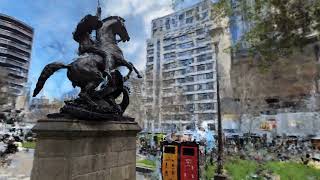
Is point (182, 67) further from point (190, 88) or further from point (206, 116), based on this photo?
point (206, 116)

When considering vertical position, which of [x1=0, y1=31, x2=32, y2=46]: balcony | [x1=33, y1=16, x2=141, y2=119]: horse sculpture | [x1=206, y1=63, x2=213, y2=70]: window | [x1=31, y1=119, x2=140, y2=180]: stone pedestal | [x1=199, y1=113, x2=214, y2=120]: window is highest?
[x1=0, y1=31, x2=32, y2=46]: balcony

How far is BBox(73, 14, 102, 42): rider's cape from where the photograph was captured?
590cm

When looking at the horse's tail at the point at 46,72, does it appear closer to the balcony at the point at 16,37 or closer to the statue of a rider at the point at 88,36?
the statue of a rider at the point at 88,36

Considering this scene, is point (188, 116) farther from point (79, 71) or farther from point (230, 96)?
point (79, 71)

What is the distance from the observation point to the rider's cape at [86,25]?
590 centimetres

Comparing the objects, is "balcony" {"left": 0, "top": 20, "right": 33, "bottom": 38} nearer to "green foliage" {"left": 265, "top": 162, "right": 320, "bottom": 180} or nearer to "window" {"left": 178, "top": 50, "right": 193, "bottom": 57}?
"window" {"left": 178, "top": 50, "right": 193, "bottom": 57}

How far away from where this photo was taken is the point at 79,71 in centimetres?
539

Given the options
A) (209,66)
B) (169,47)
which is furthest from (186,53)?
(209,66)

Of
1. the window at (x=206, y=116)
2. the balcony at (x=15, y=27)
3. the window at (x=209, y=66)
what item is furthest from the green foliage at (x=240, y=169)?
the balcony at (x=15, y=27)

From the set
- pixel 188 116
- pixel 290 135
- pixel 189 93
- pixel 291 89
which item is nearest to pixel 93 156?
pixel 290 135

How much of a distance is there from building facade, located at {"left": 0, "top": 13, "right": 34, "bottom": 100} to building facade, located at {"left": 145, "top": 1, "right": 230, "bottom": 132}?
94.4ft

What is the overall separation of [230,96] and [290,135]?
14.5m

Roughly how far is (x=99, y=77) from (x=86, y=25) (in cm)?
116

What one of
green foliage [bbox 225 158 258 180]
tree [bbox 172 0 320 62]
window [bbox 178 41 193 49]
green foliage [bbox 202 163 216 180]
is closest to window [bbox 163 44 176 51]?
window [bbox 178 41 193 49]
